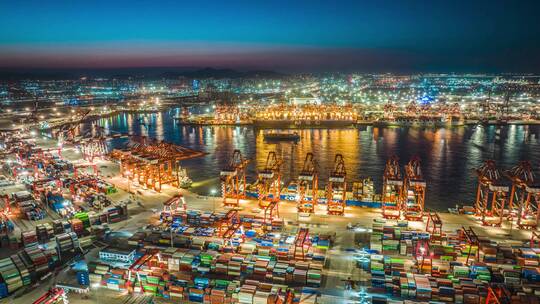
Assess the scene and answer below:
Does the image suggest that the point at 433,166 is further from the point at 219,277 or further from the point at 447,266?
the point at 219,277

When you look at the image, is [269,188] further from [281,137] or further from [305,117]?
[305,117]

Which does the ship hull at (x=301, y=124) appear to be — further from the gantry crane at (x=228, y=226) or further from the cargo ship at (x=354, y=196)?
the gantry crane at (x=228, y=226)

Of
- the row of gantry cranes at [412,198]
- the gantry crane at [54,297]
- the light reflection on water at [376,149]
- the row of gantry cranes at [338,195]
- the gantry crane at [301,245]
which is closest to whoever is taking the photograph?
the gantry crane at [54,297]

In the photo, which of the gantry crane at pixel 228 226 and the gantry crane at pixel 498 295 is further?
the gantry crane at pixel 228 226

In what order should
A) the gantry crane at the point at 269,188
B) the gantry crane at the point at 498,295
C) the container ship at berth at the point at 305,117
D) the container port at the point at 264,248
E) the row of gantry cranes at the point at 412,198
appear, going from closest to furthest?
1. the gantry crane at the point at 498,295
2. the container port at the point at 264,248
3. the row of gantry cranes at the point at 412,198
4. the gantry crane at the point at 269,188
5. the container ship at berth at the point at 305,117

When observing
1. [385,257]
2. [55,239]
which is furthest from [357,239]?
[55,239]

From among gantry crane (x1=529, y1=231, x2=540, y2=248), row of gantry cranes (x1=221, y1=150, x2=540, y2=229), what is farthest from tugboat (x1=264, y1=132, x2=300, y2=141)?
gantry crane (x1=529, y1=231, x2=540, y2=248)

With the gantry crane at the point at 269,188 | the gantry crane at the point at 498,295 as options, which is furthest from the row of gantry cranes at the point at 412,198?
the gantry crane at the point at 498,295

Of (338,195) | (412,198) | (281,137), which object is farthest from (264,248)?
(281,137)

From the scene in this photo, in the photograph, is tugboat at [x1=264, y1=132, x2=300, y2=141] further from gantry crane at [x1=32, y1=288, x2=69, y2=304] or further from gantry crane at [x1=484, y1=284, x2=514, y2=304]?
gantry crane at [x1=484, y1=284, x2=514, y2=304]
